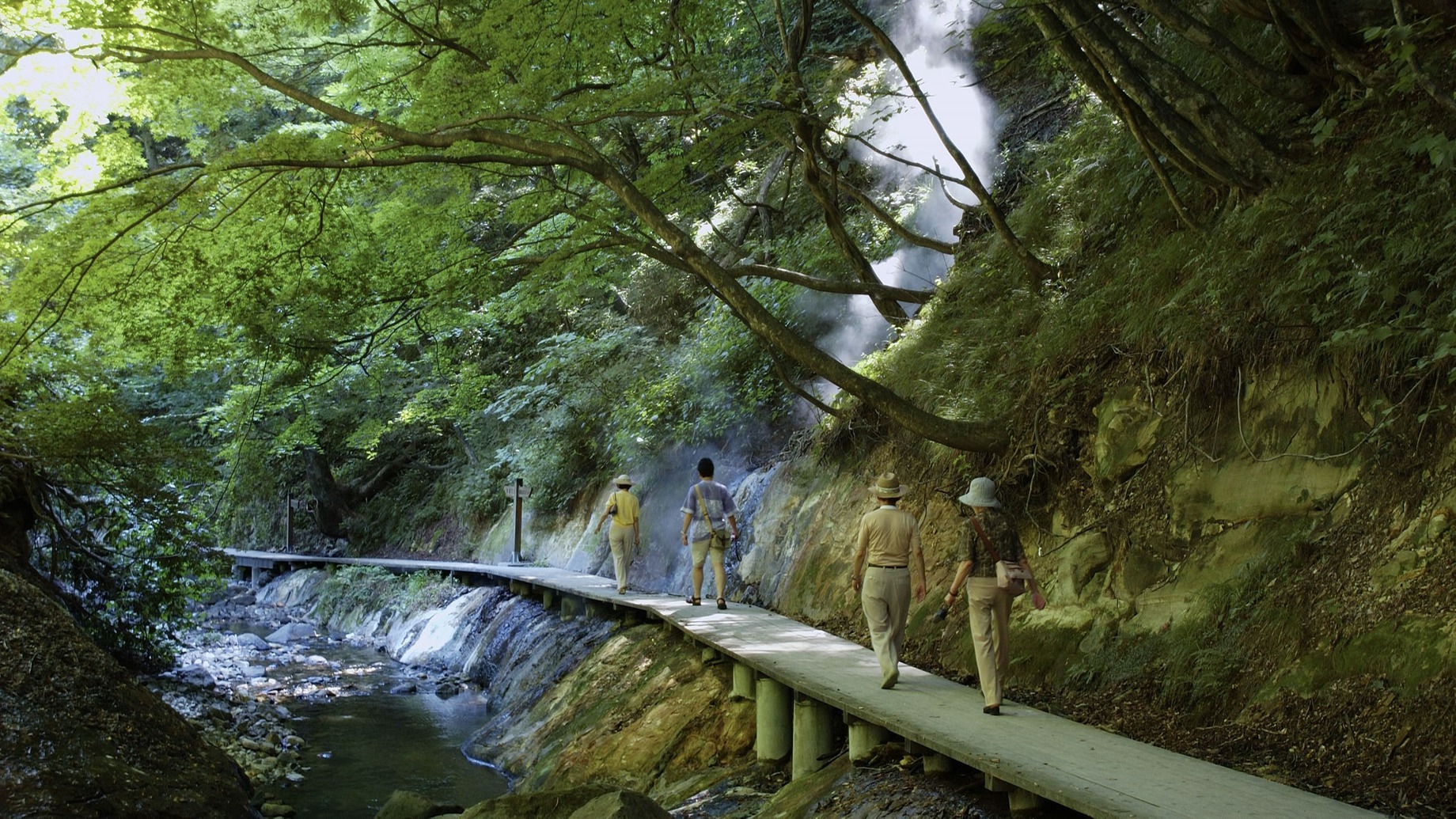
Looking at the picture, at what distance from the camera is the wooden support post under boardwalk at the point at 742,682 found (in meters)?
9.09

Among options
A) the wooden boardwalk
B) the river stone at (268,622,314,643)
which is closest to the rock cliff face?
the wooden boardwalk

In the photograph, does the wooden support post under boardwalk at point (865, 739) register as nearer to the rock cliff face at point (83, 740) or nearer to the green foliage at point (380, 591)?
the rock cliff face at point (83, 740)

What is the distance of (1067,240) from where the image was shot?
10.5m

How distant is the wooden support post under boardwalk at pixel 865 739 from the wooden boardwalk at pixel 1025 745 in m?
0.11

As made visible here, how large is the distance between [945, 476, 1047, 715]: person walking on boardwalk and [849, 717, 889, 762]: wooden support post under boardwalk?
69 centimetres

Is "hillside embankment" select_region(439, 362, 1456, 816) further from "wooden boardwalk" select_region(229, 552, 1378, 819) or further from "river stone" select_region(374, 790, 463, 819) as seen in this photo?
"river stone" select_region(374, 790, 463, 819)

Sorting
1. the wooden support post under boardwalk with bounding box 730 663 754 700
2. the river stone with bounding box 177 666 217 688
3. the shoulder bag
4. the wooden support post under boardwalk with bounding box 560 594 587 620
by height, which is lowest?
the river stone with bounding box 177 666 217 688

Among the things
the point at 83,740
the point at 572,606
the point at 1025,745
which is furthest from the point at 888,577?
the point at 572,606

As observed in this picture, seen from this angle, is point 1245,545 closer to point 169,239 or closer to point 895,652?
point 895,652

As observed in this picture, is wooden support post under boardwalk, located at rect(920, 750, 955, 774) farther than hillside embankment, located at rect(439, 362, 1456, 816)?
Yes

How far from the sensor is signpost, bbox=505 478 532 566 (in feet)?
73.2

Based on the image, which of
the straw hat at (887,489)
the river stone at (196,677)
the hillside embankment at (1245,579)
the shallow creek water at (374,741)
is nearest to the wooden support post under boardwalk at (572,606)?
the shallow creek water at (374,741)

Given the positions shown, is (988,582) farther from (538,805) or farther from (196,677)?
(196,677)

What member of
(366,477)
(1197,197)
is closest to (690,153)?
(1197,197)
